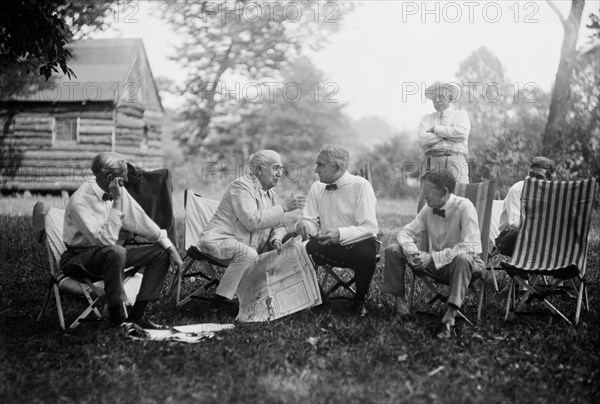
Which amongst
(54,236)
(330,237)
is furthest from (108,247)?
(330,237)

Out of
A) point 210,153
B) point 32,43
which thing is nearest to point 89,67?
point 32,43

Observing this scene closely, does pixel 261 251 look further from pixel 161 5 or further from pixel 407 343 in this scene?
pixel 161 5

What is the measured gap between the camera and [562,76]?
1330 cm

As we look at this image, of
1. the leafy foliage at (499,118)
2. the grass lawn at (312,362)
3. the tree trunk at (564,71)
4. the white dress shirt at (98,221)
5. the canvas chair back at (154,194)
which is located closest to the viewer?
the grass lawn at (312,362)

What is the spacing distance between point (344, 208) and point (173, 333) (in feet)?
5.82

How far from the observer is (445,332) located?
14.5ft

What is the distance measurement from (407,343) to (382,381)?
0.77 metres

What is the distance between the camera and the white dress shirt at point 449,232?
471cm

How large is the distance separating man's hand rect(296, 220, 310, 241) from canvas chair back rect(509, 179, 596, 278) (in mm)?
1638

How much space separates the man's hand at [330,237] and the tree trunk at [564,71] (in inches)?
399

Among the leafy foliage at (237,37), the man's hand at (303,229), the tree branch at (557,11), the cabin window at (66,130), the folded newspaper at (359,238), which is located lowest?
the folded newspaper at (359,238)

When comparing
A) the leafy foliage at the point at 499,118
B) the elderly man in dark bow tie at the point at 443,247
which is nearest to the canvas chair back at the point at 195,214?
the elderly man in dark bow tie at the point at 443,247

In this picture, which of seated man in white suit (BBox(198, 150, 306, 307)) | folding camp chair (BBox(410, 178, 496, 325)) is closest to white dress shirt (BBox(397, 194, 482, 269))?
folding camp chair (BBox(410, 178, 496, 325))

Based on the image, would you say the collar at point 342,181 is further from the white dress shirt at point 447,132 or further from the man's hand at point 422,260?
the white dress shirt at point 447,132
